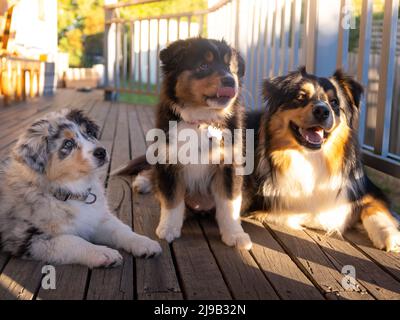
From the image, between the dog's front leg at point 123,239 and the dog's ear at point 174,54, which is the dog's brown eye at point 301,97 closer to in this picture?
the dog's ear at point 174,54

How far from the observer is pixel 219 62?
8.85 ft

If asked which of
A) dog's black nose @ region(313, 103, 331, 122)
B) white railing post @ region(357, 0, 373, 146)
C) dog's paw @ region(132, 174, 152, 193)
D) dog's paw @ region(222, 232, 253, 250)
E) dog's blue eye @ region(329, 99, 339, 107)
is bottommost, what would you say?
dog's paw @ region(222, 232, 253, 250)

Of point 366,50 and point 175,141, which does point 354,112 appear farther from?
point 175,141

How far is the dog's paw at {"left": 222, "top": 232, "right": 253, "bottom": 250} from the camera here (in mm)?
2455

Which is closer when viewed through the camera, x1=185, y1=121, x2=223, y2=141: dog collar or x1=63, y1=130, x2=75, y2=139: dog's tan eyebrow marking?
x1=63, y1=130, x2=75, y2=139: dog's tan eyebrow marking

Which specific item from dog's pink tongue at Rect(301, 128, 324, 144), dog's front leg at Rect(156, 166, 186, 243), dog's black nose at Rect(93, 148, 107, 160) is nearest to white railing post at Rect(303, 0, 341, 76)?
dog's pink tongue at Rect(301, 128, 324, 144)

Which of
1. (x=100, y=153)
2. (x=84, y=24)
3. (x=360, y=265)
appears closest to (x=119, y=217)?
(x=100, y=153)

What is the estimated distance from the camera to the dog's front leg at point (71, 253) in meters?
2.15

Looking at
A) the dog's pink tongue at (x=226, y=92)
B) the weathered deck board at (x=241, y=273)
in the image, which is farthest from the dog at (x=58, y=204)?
the dog's pink tongue at (x=226, y=92)

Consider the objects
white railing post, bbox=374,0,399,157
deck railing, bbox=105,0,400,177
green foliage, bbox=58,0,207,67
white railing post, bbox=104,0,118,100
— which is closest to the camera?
white railing post, bbox=374,0,399,157

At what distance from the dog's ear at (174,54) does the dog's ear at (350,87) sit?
90 cm

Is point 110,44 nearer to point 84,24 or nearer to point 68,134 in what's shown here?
point 68,134

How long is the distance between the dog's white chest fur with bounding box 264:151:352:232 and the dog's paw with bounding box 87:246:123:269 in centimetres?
110

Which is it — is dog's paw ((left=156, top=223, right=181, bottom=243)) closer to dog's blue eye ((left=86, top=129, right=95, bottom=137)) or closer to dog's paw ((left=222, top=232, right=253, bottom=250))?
dog's paw ((left=222, top=232, right=253, bottom=250))
